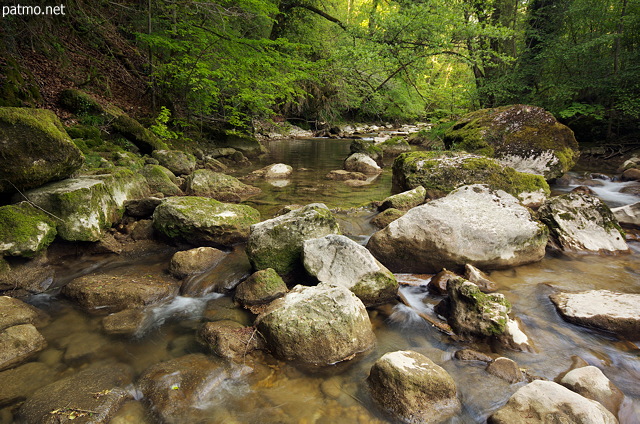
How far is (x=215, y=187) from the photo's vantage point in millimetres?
7719

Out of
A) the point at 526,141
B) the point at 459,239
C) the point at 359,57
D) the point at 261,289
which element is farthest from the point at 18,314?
the point at 526,141

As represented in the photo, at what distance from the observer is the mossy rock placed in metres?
9.25

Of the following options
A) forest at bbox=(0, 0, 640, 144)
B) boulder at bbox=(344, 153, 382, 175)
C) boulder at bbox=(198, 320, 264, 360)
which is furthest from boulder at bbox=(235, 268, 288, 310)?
boulder at bbox=(344, 153, 382, 175)

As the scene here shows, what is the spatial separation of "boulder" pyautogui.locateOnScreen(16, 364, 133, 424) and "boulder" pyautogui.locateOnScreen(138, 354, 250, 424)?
7.4 inches

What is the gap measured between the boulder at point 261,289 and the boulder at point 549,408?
7.65 feet

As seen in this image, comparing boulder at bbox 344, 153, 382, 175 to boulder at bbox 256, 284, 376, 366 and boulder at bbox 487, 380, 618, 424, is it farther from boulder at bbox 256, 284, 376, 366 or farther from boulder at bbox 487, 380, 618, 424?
boulder at bbox 487, 380, 618, 424

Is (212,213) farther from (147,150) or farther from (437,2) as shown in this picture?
(437,2)

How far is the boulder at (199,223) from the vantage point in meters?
4.86

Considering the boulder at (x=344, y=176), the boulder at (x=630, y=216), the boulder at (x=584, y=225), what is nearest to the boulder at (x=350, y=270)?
the boulder at (x=584, y=225)

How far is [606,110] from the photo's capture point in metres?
12.5

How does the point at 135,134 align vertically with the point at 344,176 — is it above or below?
above

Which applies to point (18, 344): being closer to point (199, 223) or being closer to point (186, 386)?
point (186, 386)

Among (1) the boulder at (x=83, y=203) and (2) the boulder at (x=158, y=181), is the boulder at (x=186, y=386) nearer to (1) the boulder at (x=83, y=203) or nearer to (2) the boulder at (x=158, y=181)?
(1) the boulder at (x=83, y=203)

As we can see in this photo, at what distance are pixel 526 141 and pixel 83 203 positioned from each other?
395 inches
